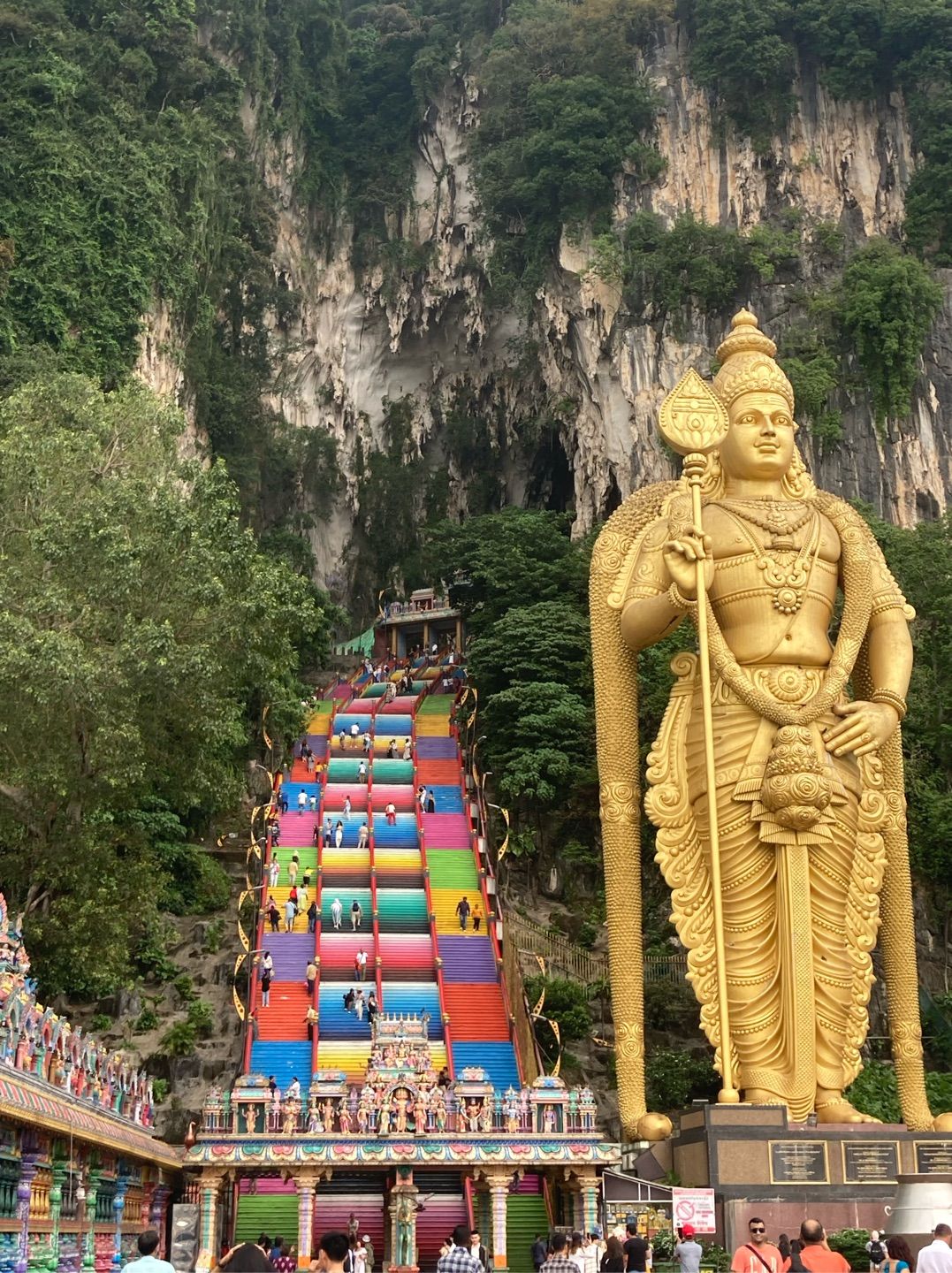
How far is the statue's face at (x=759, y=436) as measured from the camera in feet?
36.9

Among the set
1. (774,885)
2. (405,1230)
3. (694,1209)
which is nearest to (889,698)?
(774,885)

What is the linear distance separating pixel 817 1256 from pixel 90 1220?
17.5 ft

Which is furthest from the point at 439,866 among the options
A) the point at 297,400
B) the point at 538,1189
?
the point at 297,400

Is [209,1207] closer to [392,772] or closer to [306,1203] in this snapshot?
[306,1203]

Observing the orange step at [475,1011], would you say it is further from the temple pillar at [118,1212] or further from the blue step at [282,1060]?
the temple pillar at [118,1212]

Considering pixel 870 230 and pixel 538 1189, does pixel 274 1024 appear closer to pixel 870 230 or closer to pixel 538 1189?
pixel 538 1189

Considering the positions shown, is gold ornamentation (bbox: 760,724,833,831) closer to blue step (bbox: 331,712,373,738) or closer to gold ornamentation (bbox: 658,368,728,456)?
gold ornamentation (bbox: 658,368,728,456)

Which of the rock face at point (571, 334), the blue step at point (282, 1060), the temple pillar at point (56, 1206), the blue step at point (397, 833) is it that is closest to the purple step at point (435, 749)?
the blue step at point (397, 833)

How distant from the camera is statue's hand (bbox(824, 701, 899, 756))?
10.6 m

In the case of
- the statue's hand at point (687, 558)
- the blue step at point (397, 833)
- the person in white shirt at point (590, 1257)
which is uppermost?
the blue step at point (397, 833)

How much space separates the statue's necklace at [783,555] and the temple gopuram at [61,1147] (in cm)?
573

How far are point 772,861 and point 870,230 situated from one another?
20.5 meters

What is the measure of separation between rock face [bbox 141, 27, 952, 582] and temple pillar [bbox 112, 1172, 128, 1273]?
18176mm

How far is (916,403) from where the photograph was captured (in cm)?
2542
